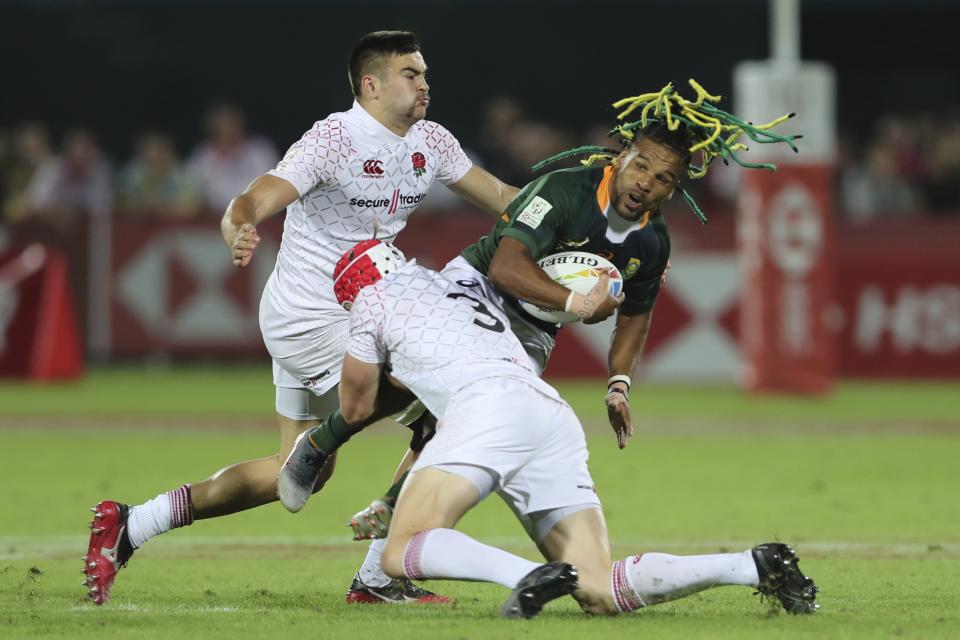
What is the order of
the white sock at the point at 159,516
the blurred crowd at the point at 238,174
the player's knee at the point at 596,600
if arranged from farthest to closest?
the blurred crowd at the point at 238,174
the white sock at the point at 159,516
the player's knee at the point at 596,600

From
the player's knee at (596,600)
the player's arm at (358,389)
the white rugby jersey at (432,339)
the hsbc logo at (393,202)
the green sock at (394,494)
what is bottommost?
the player's knee at (596,600)

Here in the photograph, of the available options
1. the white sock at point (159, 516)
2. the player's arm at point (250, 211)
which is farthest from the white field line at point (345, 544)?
the player's arm at point (250, 211)

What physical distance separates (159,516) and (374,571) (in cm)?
95

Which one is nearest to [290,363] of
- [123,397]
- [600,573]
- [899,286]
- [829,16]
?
[600,573]

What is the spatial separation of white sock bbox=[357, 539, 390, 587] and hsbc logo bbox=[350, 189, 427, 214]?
145cm

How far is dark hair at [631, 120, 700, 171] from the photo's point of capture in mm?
6883

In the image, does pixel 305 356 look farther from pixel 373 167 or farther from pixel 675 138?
pixel 675 138

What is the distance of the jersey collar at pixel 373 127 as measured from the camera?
299 inches

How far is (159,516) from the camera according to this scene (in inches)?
290

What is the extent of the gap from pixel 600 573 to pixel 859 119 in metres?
19.5

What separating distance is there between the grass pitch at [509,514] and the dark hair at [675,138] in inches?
70.3

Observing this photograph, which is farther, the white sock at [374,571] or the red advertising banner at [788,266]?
the red advertising banner at [788,266]

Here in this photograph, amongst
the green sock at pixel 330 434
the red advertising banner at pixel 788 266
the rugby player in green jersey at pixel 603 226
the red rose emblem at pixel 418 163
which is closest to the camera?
the rugby player in green jersey at pixel 603 226

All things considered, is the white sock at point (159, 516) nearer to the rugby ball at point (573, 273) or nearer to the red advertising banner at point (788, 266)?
the rugby ball at point (573, 273)
